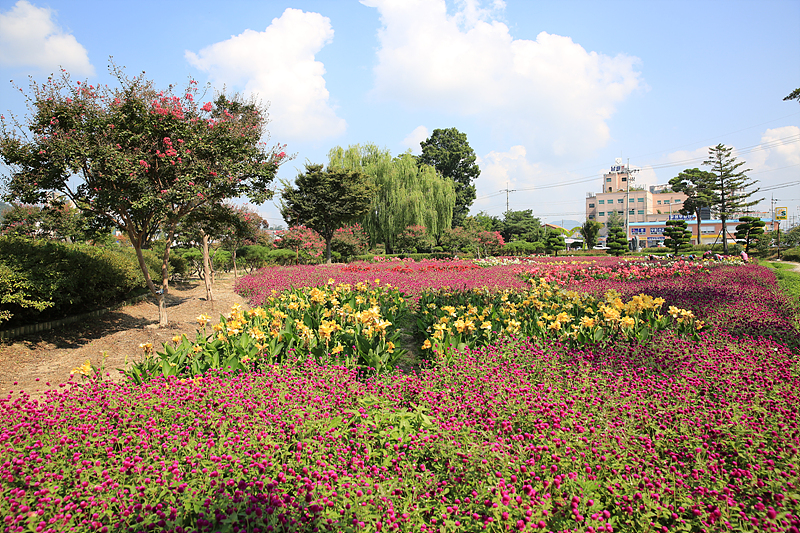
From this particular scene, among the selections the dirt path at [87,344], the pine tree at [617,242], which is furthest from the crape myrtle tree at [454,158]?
the dirt path at [87,344]

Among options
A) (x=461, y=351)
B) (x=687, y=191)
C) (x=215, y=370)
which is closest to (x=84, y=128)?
(x=215, y=370)

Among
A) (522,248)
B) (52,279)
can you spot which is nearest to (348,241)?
(522,248)

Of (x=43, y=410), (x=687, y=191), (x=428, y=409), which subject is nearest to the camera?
(x=43, y=410)

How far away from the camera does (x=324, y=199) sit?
22.3m

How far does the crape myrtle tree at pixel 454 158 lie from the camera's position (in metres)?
42.2

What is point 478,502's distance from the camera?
1.99 m

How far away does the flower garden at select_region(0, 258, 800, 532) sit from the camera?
1.82 m

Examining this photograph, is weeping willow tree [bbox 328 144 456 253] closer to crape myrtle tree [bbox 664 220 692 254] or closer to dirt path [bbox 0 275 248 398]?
dirt path [bbox 0 275 248 398]

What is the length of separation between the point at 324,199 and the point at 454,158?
23.8 m

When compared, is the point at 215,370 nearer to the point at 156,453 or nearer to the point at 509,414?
the point at 156,453

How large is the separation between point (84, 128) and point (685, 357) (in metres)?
8.05

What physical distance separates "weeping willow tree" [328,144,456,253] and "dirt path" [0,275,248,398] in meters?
17.4

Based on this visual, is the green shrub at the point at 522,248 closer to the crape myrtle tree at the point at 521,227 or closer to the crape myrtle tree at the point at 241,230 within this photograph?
the crape myrtle tree at the point at 521,227

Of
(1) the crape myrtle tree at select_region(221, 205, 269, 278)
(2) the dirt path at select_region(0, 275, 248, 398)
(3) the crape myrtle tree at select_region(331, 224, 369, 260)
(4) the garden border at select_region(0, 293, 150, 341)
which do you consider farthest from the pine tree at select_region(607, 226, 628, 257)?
(4) the garden border at select_region(0, 293, 150, 341)
